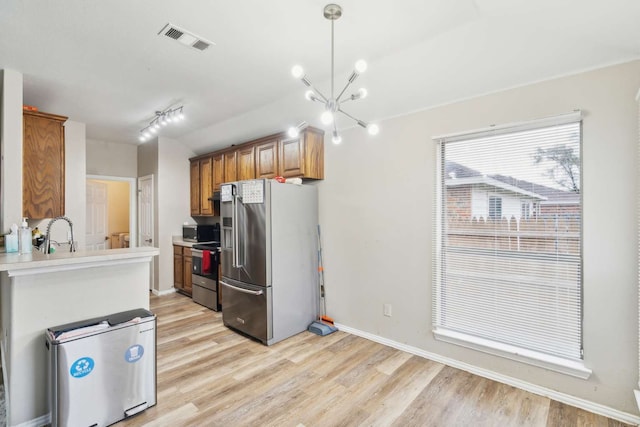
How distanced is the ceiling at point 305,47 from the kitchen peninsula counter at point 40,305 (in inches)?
66.0

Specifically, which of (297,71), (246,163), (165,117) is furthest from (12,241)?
(246,163)

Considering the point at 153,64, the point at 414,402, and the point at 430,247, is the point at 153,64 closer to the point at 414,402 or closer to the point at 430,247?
the point at 430,247

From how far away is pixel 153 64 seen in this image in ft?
9.04

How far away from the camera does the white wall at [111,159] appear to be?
540cm

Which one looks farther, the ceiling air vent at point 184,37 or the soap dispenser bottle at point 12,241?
the soap dispenser bottle at point 12,241

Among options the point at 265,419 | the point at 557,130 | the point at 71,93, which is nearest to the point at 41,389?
the point at 265,419

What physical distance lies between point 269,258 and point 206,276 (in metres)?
1.84

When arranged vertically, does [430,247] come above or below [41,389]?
above

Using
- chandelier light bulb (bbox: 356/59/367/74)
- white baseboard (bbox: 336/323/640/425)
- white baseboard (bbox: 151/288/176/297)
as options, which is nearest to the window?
white baseboard (bbox: 336/323/640/425)

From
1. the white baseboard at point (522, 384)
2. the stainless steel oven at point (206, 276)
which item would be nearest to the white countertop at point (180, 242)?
the stainless steel oven at point (206, 276)

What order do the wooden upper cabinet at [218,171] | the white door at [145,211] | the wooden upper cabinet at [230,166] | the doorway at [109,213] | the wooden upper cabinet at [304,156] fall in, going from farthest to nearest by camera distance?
the doorway at [109,213]
the white door at [145,211]
the wooden upper cabinet at [218,171]
the wooden upper cabinet at [230,166]
the wooden upper cabinet at [304,156]

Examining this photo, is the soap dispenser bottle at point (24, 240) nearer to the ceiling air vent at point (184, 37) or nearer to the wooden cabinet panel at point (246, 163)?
the ceiling air vent at point (184, 37)

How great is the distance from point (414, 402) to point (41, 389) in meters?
2.66

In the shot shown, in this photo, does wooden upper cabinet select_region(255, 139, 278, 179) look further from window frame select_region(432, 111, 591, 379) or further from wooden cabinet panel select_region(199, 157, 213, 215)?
window frame select_region(432, 111, 591, 379)
